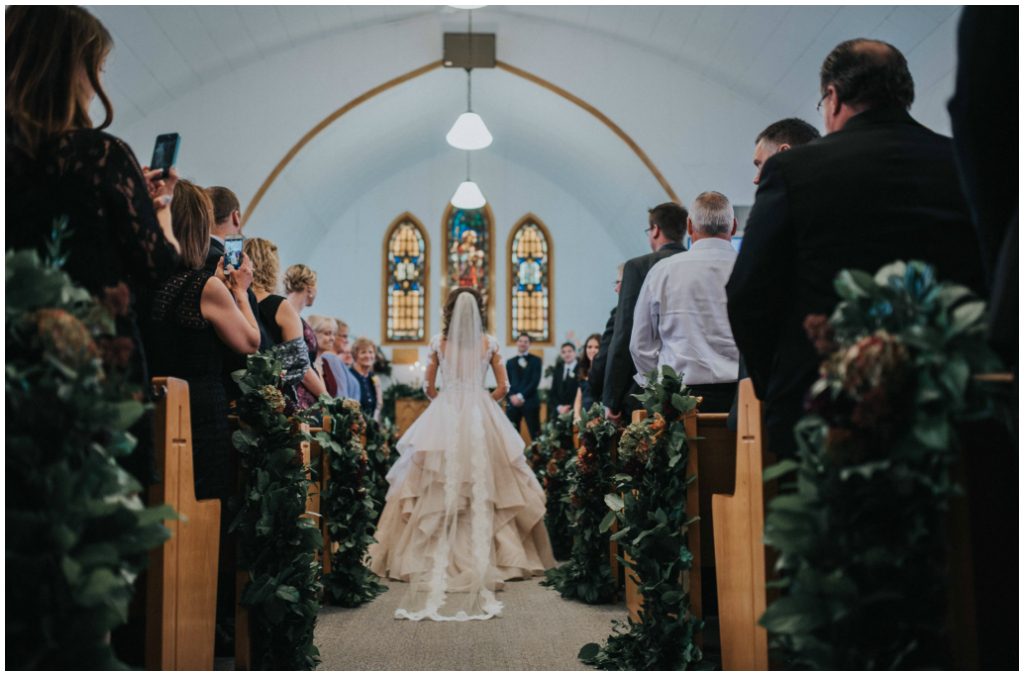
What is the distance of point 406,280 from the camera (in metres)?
16.8

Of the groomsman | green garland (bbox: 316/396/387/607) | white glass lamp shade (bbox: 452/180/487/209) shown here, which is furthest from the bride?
white glass lamp shade (bbox: 452/180/487/209)

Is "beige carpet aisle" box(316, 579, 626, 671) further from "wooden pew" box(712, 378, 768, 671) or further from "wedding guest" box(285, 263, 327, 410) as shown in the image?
"wedding guest" box(285, 263, 327, 410)

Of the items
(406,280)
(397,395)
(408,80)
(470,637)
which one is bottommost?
(470,637)

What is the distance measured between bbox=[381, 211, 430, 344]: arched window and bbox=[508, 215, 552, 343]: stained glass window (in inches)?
61.9

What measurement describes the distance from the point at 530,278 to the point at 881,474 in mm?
15524

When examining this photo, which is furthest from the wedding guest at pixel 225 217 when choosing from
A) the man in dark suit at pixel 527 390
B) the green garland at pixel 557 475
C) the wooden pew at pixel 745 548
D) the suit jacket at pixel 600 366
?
the man in dark suit at pixel 527 390

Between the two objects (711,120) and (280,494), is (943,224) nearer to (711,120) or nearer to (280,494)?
(280,494)

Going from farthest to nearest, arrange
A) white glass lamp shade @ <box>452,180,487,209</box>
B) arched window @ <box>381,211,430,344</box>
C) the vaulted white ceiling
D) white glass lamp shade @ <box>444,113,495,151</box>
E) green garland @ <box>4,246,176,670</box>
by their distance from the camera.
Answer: arched window @ <box>381,211,430,344</box>
white glass lamp shade @ <box>452,180,487,209</box>
white glass lamp shade @ <box>444,113,495,151</box>
the vaulted white ceiling
green garland @ <box>4,246,176,670</box>

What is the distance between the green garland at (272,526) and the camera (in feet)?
9.63

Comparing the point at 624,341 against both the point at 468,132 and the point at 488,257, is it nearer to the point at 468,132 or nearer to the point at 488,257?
the point at 468,132

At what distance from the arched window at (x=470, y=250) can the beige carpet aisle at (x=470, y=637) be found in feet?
40.6

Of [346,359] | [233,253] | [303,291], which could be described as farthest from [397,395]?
[233,253]

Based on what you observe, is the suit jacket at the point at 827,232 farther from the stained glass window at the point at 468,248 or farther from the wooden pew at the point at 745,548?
the stained glass window at the point at 468,248

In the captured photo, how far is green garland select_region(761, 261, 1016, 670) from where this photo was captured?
1505 millimetres
